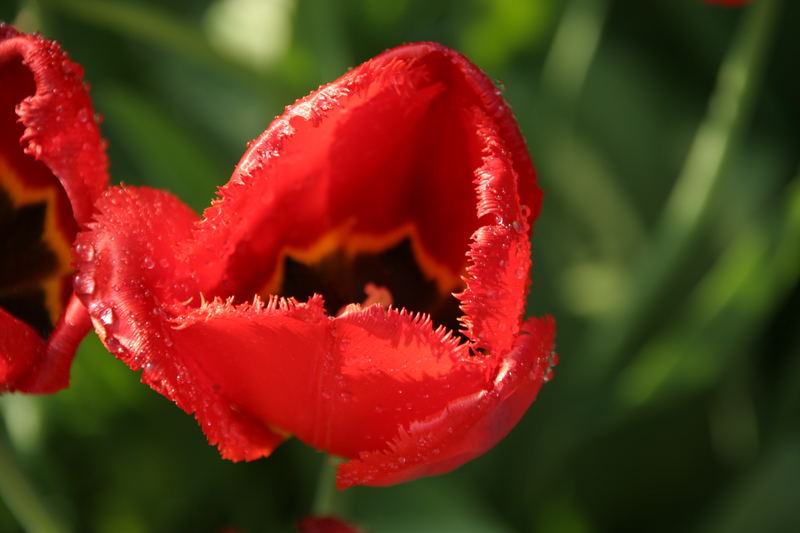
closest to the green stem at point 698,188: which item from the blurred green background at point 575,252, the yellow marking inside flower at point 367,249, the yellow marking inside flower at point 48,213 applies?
the blurred green background at point 575,252

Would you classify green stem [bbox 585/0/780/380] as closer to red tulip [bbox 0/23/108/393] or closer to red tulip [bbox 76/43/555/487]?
red tulip [bbox 76/43/555/487]

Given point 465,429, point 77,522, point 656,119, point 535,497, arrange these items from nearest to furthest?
1. point 465,429
2. point 77,522
3. point 535,497
4. point 656,119

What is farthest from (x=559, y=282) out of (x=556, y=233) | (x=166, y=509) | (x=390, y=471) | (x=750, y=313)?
(x=390, y=471)

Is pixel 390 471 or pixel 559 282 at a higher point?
pixel 390 471

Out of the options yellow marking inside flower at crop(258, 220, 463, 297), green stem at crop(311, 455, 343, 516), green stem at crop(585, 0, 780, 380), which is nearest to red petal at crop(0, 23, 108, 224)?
yellow marking inside flower at crop(258, 220, 463, 297)

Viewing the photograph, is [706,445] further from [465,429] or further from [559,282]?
[465,429]

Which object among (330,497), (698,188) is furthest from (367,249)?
(698,188)

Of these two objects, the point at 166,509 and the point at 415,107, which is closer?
the point at 415,107
